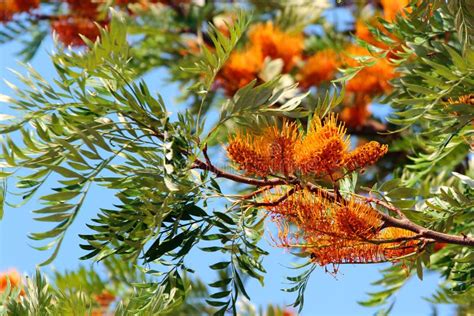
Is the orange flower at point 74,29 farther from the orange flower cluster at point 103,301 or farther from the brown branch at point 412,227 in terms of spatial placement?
the brown branch at point 412,227

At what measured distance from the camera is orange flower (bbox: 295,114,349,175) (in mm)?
820

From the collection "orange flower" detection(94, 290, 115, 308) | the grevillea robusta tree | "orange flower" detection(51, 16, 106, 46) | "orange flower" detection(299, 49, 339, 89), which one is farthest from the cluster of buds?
the grevillea robusta tree

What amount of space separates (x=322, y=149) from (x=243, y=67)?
3.83 ft

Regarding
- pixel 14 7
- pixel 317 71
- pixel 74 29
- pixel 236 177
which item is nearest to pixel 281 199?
pixel 236 177

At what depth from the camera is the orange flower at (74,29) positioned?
2.13m

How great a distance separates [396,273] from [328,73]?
83 cm

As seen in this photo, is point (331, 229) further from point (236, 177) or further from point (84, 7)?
point (84, 7)

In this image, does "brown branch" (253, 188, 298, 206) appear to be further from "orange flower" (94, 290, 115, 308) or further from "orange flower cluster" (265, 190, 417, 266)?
"orange flower" (94, 290, 115, 308)

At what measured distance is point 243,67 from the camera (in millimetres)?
1970

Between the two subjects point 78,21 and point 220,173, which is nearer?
point 220,173

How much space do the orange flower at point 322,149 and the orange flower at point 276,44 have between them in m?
1.19

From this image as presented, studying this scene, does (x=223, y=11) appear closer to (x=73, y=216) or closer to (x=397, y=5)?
(x=397, y=5)

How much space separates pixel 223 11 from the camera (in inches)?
93.9

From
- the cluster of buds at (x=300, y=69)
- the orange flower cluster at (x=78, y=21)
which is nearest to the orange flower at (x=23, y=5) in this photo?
the orange flower cluster at (x=78, y=21)
